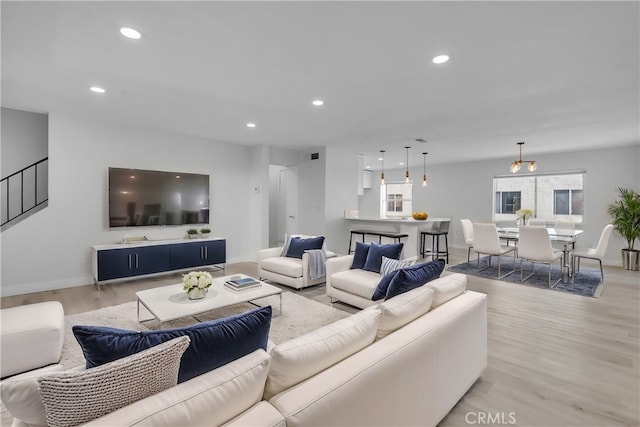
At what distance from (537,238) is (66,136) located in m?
7.30

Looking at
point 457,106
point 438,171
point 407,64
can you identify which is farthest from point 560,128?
point 438,171

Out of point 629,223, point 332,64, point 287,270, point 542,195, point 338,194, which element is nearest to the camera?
point 332,64

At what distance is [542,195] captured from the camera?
7.52 meters

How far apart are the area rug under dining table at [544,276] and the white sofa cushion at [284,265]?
3.20m

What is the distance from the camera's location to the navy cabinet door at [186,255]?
5052 mm

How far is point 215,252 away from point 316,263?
2.24m

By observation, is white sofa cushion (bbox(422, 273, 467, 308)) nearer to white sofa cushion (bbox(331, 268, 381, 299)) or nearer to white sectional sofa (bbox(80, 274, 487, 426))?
white sectional sofa (bbox(80, 274, 487, 426))

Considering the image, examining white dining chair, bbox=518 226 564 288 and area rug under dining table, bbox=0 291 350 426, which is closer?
area rug under dining table, bbox=0 291 350 426

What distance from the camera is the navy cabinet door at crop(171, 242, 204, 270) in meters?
5.05

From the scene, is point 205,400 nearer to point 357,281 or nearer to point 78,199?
point 357,281

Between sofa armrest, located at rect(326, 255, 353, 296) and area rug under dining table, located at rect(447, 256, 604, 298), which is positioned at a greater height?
sofa armrest, located at rect(326, 255, 353, 296)

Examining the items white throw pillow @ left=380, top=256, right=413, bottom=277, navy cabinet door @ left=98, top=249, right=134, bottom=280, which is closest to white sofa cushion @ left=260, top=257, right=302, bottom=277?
white throw pillow @ left=380, top=256, right=413, bottom=277

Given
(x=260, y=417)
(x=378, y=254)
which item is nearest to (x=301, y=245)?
(x=378, y=254)

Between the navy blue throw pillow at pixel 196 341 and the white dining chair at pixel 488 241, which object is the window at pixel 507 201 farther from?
the navy blue throw pillow at pixel 196 341
